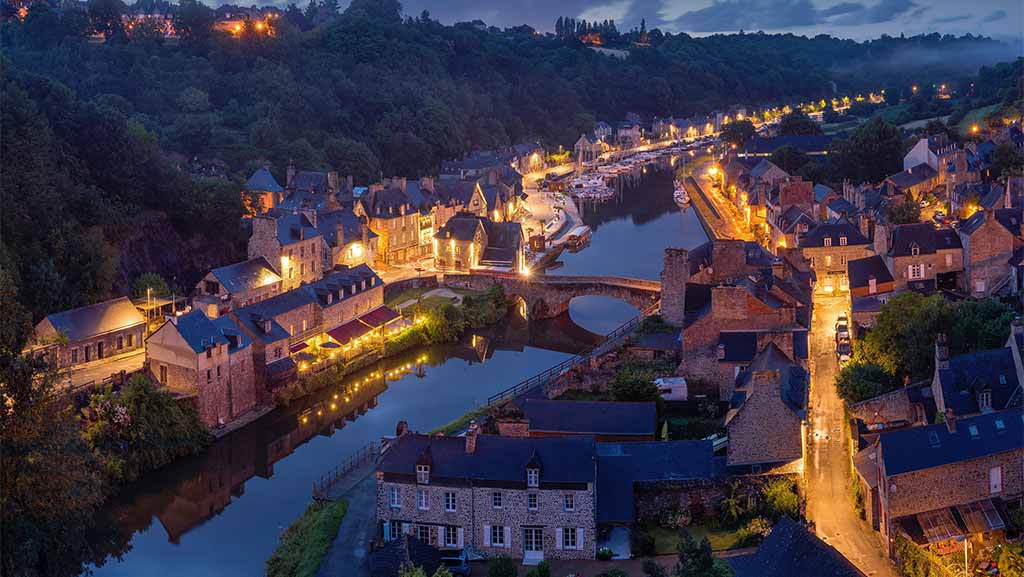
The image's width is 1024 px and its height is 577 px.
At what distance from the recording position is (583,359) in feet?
124

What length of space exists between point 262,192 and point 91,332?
2314cm

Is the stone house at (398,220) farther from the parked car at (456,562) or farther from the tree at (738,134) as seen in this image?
the tree at (738,134)

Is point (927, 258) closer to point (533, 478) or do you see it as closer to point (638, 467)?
point (638, 467)

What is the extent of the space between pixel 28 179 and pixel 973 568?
35.6 m

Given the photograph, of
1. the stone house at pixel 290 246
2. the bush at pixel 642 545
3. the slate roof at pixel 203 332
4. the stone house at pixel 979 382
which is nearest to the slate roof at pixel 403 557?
the bush at pixel 642 545

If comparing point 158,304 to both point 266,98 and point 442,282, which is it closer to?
point 442,282

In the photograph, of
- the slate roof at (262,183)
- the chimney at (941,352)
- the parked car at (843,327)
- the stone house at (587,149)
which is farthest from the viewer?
the stone house at (587,149)

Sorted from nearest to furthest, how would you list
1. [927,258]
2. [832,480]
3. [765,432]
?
1. [765,432]
2. [832,480]
3. [927,258]

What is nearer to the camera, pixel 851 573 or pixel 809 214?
pixel 851 573

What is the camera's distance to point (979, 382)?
26.8 metres

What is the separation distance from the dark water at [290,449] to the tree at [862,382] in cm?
1200

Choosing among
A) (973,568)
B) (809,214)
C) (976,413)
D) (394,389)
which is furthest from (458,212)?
(973,568)

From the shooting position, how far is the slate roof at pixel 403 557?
23.3 m

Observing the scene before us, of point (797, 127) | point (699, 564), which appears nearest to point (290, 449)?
point (699, 564)
